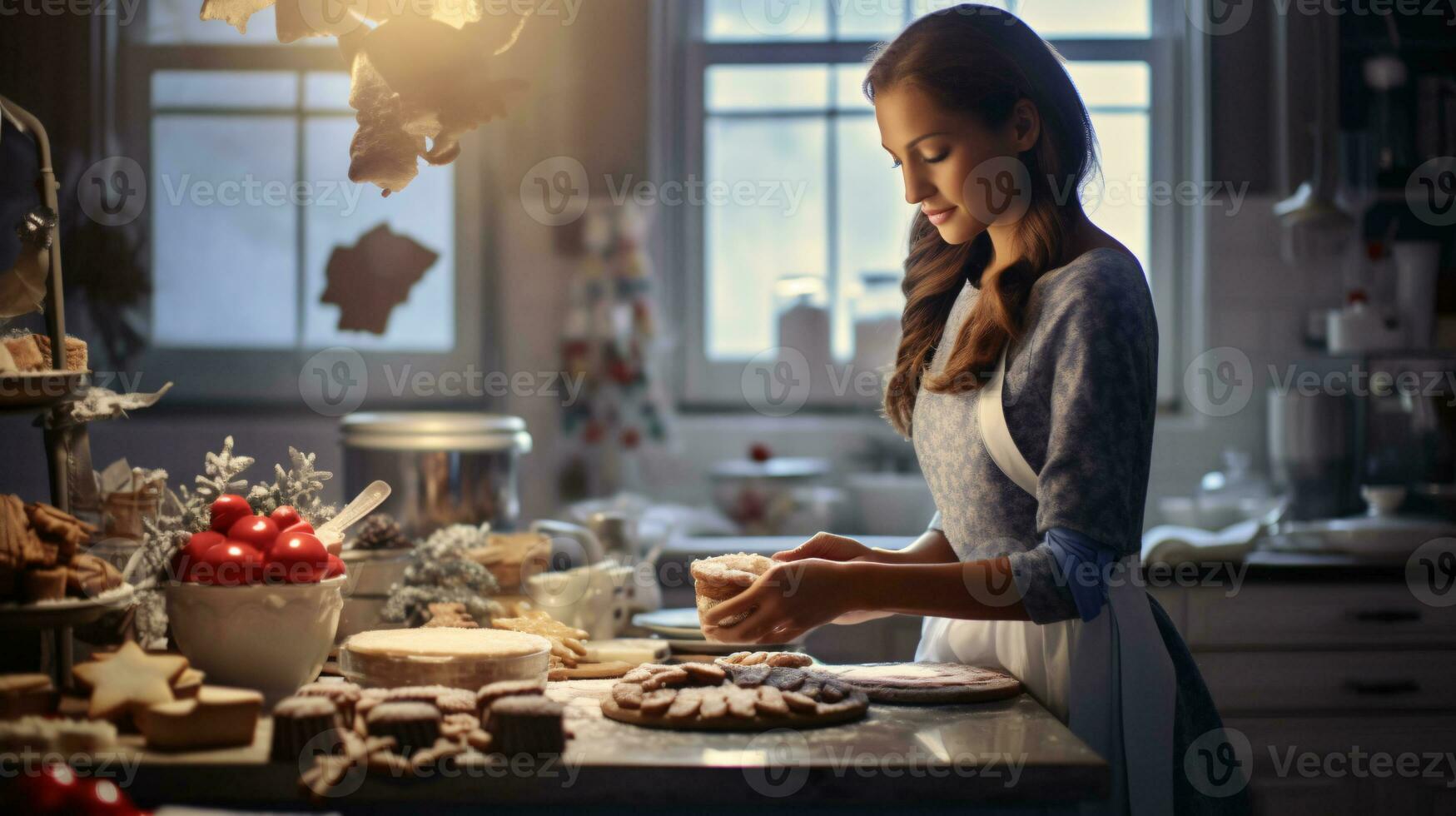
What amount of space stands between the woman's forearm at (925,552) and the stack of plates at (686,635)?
150 mm

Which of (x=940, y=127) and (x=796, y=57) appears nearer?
(x=940, y=127)

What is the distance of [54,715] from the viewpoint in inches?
41.9

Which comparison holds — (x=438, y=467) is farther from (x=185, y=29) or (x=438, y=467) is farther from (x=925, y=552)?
(x=185, y=29)

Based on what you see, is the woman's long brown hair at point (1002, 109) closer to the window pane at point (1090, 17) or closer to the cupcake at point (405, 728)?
the cupcake at point (405, 728)

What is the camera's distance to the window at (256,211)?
124 inches

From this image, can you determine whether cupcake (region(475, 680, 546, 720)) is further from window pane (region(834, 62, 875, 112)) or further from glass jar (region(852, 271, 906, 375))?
window pane (region(834, 62, 875, 112))

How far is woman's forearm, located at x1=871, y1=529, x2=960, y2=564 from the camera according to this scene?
1455 mm

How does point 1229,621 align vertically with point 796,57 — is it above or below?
below

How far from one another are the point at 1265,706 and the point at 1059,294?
157 centimetres

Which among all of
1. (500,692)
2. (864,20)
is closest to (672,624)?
(500,692)

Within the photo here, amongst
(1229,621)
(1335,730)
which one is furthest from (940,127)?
(1335,730)

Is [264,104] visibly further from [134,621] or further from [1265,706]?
[1265,706]

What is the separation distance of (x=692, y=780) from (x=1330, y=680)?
76.2 inches

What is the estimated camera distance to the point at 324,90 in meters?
3.21
